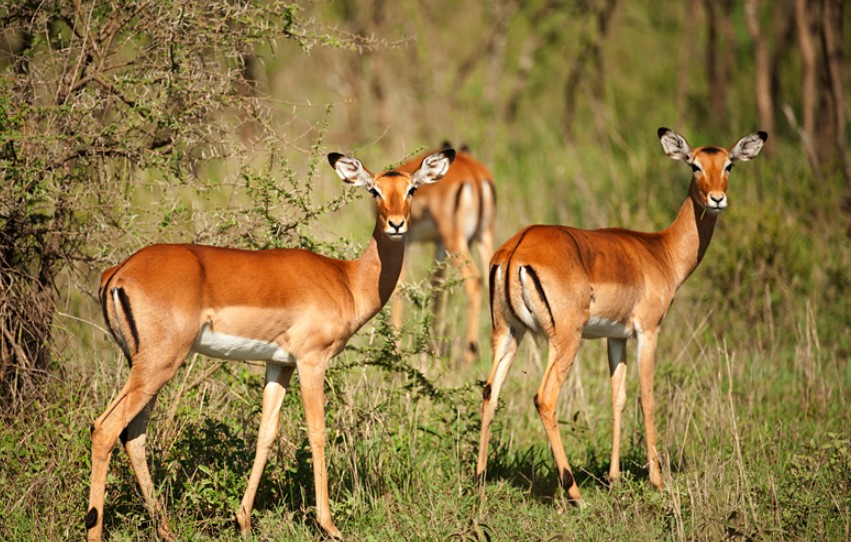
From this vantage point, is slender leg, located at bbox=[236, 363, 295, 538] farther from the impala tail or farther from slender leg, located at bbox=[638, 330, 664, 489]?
slender leg, located at bbox=[638, 330, 664, 489]

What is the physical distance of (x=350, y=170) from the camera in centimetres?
515

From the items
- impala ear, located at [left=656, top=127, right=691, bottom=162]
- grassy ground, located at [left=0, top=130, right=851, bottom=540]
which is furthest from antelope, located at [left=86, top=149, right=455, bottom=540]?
impala ear, located at [left=656, top=127, right=691, bottom=162]

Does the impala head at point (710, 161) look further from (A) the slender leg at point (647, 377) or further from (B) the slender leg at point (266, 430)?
(B) the slender leg at point (266, 430)

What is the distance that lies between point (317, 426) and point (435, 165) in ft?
4.91

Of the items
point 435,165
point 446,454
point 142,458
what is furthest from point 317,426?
point 435,165

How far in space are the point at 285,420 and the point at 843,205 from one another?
6.37 metres

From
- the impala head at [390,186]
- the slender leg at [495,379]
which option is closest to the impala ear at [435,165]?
the impala head at [390,186]

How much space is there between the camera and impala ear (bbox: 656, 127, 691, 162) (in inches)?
236

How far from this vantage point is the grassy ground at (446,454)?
185 inches

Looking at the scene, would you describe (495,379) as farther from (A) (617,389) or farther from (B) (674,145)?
(B) (674,145)

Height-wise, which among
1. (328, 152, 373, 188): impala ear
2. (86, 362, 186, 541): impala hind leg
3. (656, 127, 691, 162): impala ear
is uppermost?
(656, 127, 691, 162): impala ear

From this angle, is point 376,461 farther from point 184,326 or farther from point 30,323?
point 30,323

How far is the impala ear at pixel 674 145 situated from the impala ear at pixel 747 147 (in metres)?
0.26

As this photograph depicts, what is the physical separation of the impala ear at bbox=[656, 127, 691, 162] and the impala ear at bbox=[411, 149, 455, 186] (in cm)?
139
